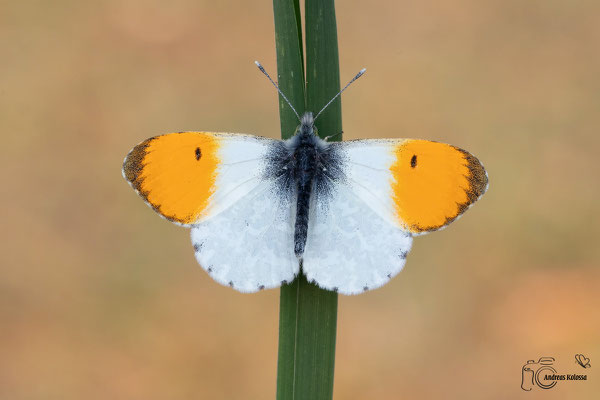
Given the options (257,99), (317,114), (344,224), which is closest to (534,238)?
→ (257,99)

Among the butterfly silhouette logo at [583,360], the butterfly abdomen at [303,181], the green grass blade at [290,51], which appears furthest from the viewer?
the butterfly silhouette logo at [583,360]

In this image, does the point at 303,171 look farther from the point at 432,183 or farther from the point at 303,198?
the point at 432,183

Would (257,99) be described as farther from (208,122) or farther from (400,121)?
(400,121)

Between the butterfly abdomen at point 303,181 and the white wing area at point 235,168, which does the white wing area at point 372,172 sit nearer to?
the butterfly abdomen at point 303,181

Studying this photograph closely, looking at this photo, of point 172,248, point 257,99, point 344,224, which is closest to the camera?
point 344,224

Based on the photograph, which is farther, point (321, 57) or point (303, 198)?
point (303, 198)

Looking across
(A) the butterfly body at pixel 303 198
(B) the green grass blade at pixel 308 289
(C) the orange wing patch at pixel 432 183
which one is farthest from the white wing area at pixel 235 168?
(C) the orange wing patch at pixel 432 183

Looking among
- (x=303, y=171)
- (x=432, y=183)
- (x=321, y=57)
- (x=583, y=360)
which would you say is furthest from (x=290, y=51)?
(x=583, y=360)
